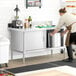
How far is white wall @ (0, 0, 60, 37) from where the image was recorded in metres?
6.40

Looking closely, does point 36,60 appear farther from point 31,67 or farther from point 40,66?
point 31,67

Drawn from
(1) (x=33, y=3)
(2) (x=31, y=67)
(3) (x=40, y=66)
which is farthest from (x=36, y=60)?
(1) (x=33, y=3)

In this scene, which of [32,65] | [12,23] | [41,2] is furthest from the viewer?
[41,2]

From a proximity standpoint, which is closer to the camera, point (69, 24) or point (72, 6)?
point (69, 24)

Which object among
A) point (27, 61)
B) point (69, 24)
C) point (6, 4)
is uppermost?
point (6, 4)

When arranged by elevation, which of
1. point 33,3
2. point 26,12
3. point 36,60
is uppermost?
point 33,3

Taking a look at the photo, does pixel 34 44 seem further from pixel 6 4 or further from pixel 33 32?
pixel 6 4

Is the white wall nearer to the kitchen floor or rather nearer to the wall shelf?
the wall shelf

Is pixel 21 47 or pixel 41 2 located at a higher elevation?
pixel 41 2

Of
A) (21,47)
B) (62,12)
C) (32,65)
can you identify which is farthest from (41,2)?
(32,65)

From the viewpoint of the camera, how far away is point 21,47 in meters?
6.44

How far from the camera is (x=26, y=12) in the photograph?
22.2 ft

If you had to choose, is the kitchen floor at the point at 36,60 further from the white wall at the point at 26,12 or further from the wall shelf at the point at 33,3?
the wall shelf at the point at 33,3

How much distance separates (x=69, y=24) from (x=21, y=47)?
1.37 metres
